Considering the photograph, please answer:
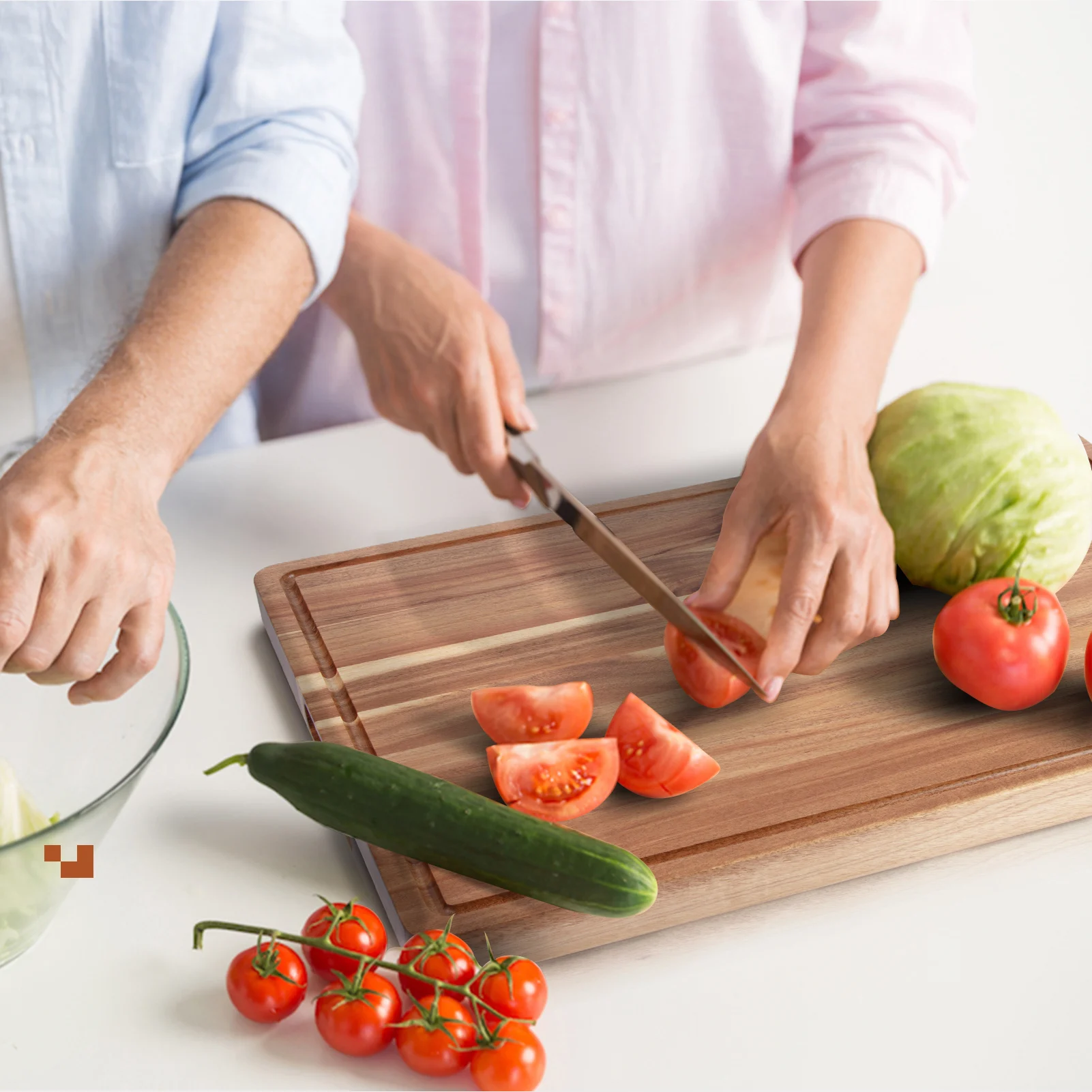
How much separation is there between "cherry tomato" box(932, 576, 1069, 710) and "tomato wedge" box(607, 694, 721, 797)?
0.27 metres

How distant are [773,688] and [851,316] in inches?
19.6

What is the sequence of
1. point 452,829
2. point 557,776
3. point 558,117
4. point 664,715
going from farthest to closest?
1. point 558,117
2. point 664,715
3. point 557,776
4. point 452,829

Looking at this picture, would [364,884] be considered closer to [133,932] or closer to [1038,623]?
[133,932]

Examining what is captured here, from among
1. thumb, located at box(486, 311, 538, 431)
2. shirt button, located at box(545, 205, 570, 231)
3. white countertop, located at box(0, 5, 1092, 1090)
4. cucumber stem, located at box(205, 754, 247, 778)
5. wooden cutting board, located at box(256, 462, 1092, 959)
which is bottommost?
white countertop, located at box(0, 5, 1092, 1090)

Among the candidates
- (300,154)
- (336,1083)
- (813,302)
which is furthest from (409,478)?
(336,1083)

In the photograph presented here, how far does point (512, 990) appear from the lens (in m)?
0.90

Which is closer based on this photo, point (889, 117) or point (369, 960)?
point (369, 960)

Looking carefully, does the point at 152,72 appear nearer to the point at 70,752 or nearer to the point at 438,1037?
the point at 70,752

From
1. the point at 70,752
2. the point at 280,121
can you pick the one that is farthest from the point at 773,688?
the point at 280,121

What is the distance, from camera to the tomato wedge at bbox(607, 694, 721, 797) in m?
1.08

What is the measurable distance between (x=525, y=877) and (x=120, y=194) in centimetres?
98

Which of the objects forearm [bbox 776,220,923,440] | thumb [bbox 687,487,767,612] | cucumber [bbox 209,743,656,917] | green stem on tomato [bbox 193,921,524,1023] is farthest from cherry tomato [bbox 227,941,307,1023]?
forearm [bbox 776,220,923,440]

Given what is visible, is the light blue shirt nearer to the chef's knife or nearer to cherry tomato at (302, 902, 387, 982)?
the chef's knife

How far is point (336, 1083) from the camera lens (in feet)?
3.00
